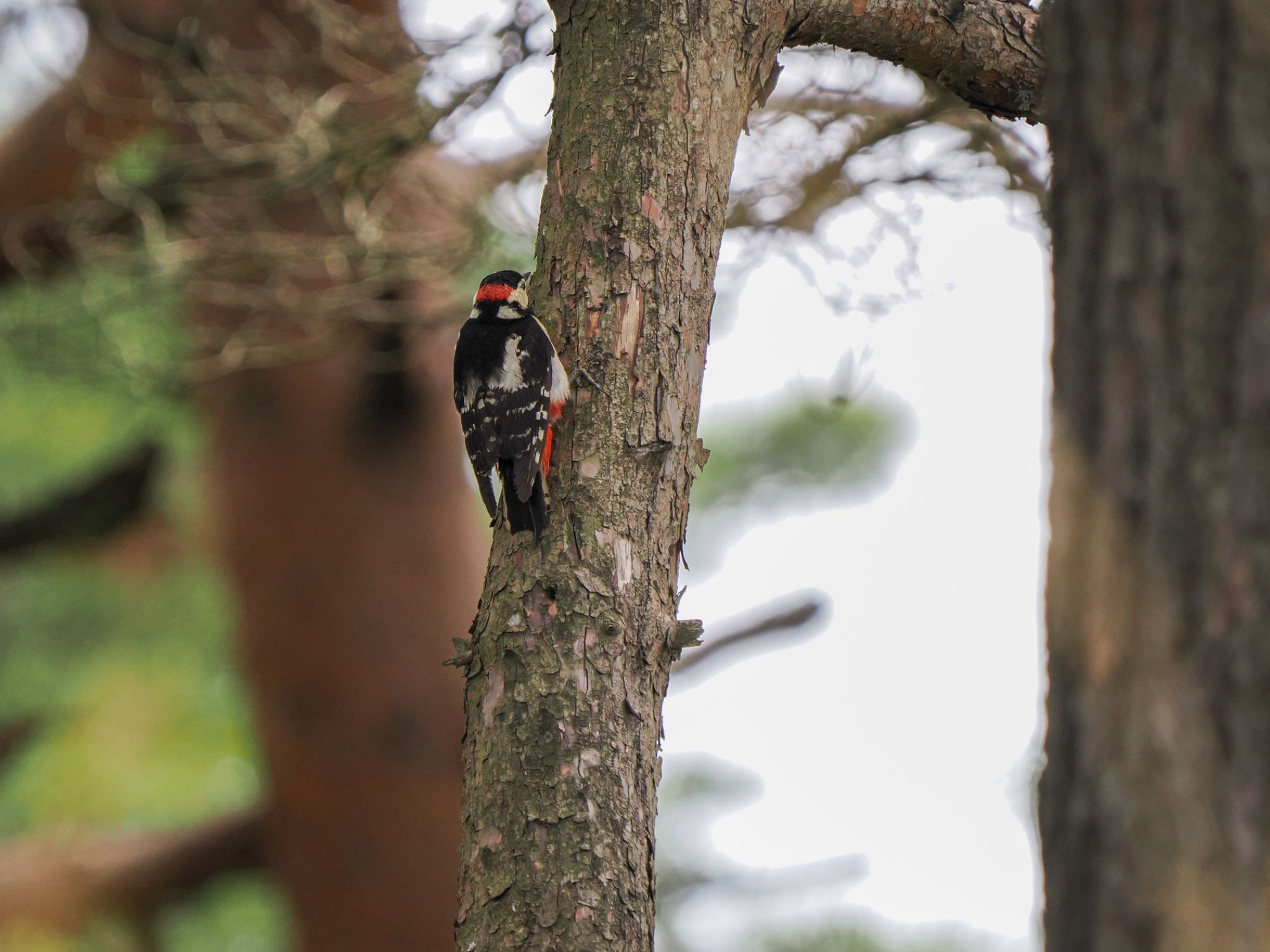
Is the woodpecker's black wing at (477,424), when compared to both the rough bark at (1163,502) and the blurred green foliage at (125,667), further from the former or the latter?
the blurred green foliage at (125,667)

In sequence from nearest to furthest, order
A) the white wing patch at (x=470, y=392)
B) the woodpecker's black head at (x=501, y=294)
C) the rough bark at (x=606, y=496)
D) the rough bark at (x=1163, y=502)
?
the rough bark at (x=1163, y=502)
the rough bark at (x=606, y=496)
the white wing patch at (x=470, y=392)
the woodpecker's black head at (x=501, y=294)

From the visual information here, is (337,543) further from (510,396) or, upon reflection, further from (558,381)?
(558,381)

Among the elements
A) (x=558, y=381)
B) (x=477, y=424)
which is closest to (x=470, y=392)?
(x=477, y=424)

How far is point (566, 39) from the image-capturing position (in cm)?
272

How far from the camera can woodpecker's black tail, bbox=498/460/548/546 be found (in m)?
2.39

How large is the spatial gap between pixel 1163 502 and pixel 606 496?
1356mm

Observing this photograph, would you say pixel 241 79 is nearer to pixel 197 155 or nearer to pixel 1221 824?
pixel 197 155

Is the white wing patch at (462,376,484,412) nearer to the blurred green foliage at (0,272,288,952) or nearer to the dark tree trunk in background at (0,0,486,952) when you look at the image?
the dark tree trunk in background at (0,0,486,952)

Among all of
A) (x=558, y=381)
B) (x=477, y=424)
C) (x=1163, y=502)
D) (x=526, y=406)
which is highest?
(x=477, y=424)

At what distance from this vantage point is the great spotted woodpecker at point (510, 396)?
8.29 ft

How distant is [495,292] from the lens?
386 centimetres

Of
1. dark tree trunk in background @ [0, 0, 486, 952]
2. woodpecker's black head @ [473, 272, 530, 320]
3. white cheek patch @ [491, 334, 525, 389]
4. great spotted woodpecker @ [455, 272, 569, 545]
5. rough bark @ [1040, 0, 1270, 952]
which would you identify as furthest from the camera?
dark tree trunk in background @ [0, 0, 486, 952]

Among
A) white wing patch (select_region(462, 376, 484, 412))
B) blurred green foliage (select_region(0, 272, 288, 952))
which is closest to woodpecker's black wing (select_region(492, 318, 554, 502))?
white wing patch (select_region(462, 376, 484, 412))

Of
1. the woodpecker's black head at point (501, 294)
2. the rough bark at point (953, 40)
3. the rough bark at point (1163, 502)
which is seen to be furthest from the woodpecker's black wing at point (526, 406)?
the rough bark at point (1163, 502)
